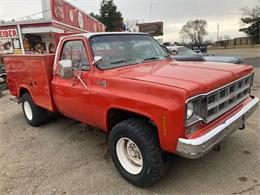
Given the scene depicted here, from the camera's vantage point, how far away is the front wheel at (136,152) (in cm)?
283

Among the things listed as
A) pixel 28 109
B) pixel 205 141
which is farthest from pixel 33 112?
pixel 205 141

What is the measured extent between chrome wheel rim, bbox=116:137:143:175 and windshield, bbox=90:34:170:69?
112 cm

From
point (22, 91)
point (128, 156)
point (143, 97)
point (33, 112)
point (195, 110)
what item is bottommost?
point (128, 156)

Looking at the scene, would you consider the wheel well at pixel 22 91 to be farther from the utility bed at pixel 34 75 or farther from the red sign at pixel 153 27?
the red sign at pixel 153 27

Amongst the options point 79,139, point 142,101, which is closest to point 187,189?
point 142,101

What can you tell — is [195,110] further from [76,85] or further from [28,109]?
[28,109]

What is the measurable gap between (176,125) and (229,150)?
1.87 meters

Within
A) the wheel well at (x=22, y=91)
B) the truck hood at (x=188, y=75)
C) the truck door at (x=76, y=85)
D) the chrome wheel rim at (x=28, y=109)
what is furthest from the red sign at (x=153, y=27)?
the truck hood at (x=188, y=75)

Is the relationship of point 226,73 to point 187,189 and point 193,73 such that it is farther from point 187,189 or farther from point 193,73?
point 187,189

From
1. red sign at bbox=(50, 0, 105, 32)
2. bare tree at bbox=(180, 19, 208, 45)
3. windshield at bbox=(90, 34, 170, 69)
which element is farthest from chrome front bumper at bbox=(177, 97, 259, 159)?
bare tree at bbox=(180, 19, 208, 45)

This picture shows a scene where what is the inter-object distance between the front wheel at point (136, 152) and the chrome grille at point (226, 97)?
0.71 metres

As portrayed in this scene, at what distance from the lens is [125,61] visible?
146 inches

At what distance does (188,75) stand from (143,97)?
2.10ft

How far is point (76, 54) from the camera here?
155 inches
